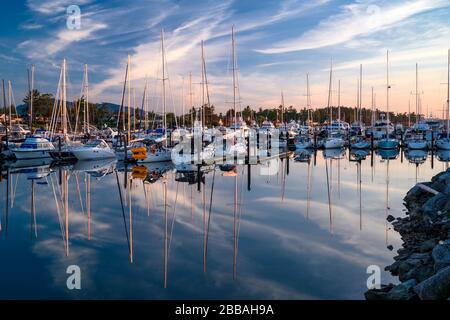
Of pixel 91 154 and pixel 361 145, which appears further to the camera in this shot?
pixel 361 145

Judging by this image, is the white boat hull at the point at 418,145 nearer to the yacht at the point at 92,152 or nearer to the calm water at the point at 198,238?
the calm water at the point at 198,238

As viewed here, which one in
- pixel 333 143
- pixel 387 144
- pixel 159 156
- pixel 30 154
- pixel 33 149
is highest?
pixel 33 149

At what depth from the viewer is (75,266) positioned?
13.2 meters

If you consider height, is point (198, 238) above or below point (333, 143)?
below

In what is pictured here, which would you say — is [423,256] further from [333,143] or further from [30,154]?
[333,143]

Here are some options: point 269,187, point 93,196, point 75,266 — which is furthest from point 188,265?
point 269,187

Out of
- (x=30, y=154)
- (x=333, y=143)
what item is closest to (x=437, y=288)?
(x=30, y=154)

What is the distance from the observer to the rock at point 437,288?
8.40 m

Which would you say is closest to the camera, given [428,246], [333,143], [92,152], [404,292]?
[404,292]

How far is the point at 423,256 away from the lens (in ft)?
38.8

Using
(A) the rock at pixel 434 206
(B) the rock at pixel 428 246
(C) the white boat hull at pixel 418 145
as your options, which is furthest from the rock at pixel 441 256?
(C) the white boat hull at pixel 418 145

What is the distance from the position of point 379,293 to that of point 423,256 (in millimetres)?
2336

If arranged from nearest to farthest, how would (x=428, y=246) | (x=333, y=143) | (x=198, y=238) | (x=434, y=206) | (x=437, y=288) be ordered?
(x=437, y=288) < (x=428, y=246) < (x=198, y=238) < (x=434, y=206) < (x=333, y=143)
